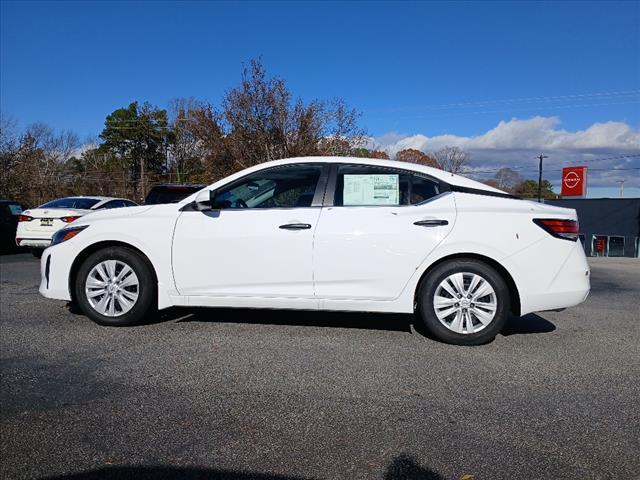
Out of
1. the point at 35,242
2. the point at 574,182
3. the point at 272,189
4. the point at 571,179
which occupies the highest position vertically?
the point at 571,179

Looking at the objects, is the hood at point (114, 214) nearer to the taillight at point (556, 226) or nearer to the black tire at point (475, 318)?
the black tire at point (475, 318)

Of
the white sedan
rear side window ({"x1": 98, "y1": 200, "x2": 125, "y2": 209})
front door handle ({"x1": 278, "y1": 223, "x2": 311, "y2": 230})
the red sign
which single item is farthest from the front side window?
the red sign

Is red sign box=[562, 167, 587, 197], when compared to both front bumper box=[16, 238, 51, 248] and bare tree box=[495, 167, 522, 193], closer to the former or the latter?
bare tree box=[495, 167, 522, 193]

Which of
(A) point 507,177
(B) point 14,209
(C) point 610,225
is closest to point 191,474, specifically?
(B) point 14,209

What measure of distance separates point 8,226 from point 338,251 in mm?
12824

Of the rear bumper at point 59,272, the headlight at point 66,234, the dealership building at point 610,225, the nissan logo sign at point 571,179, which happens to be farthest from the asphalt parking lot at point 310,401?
the nissan logo sign at point 571,179

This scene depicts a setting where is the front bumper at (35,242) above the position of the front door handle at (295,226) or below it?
below

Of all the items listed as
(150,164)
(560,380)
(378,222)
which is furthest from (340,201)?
(150,164)

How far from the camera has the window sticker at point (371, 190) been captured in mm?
4918

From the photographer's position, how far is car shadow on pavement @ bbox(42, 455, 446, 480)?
2.46m

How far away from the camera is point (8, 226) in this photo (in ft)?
46.5

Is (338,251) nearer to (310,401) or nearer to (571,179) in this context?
(310,401)

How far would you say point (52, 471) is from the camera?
8.25 ft

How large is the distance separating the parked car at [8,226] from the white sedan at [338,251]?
414 inches
